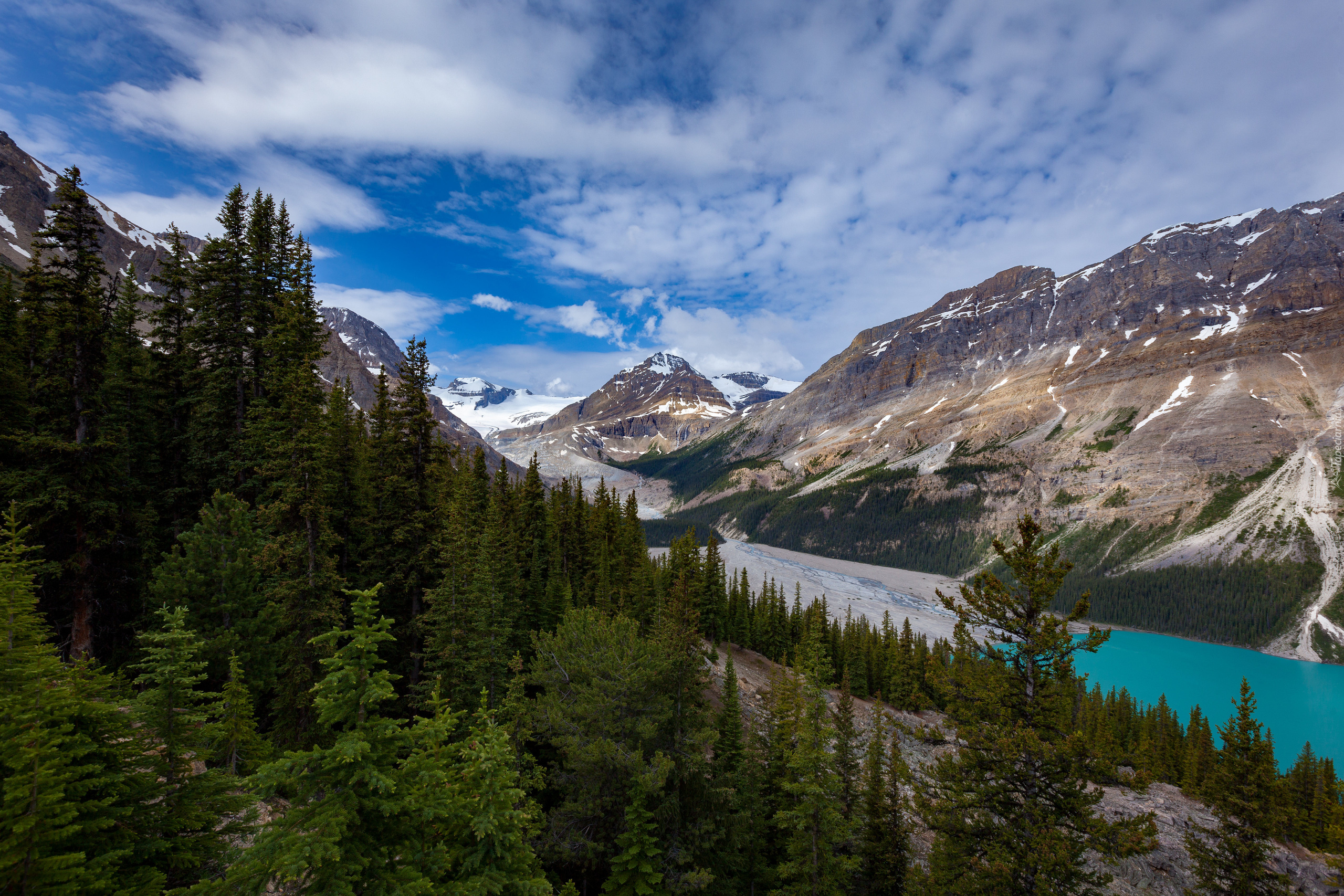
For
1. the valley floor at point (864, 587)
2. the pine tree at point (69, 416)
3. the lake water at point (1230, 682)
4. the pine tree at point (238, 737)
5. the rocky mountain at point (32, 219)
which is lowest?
the lake water at point (1230, 682)

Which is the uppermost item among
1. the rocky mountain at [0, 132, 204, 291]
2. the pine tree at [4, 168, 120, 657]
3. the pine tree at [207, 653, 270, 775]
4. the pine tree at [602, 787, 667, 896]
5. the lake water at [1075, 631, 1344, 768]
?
the rocky mountain at [0, 132, 204, 291]

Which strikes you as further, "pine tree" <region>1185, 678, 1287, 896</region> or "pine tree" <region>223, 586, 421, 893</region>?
"pine tree" <region>1185, 678, 1287, 896</region>

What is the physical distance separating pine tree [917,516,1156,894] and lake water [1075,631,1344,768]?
10495 cm

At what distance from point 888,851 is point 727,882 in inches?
359

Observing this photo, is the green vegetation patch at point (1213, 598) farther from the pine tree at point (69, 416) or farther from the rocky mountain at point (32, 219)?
the rocky mountain at point (32, 219)

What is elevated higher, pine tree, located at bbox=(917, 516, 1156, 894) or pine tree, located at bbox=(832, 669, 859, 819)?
pine tree, located at bbox=(917, 516, 1156, 894)

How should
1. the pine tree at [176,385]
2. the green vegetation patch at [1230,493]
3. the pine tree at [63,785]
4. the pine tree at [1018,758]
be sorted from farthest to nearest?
the green vegetation patch at [1230,493] < the pine tree at [176,385] < the pine tree at [1018,758] < the pine tree at [63,785]

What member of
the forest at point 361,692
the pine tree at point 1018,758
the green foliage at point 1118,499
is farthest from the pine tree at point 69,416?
the green foliage at point 1118,499

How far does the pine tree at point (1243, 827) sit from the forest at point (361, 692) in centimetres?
14

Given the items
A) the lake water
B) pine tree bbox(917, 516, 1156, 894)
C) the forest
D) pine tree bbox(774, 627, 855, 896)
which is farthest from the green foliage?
pine tree bbox(917, 516, 1156, 894)

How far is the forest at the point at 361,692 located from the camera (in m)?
7.11

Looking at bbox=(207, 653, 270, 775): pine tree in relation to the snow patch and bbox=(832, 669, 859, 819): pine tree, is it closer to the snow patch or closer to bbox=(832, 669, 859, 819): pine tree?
bbox=(832, 669, 859, 819): pine tree

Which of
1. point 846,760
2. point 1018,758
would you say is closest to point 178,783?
point 1018,758

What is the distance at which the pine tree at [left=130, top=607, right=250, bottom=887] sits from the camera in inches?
293
